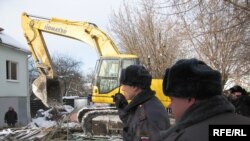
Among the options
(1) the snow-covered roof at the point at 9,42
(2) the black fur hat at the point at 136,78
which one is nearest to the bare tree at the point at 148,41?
(1) the snow-covered roof at the point at 9,42

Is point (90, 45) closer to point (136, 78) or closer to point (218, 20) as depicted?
point (218, 20)

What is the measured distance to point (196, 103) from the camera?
7.86 ft

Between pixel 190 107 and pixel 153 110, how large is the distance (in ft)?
6.05

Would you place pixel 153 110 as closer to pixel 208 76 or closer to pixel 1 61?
pixel 208 76

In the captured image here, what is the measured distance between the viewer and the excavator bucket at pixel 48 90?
54.5 feet

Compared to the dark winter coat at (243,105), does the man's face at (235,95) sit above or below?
above

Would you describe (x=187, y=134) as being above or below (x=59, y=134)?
above

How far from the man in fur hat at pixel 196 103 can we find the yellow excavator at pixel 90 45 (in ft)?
38.0

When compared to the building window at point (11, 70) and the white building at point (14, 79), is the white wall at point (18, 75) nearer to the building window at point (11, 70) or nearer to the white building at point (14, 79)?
the white building at point (14, 79)

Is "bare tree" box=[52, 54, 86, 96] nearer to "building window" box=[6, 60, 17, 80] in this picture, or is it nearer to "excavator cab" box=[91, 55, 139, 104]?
"building window" box=[6, 60, 17, 80]

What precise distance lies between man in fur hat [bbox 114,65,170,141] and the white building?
2554 cm

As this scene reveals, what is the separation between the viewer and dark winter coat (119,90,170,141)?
4.15m

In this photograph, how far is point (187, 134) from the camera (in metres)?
2.27

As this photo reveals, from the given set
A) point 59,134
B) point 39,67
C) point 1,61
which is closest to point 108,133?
point 59,134
